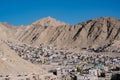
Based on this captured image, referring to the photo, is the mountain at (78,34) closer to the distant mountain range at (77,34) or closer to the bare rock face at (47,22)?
the distant mountain range at (77,34)

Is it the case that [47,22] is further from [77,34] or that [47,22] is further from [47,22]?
[77,34]

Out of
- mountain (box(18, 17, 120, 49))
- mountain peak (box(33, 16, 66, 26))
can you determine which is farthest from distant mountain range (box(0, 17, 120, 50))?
mountain peak (box(33, 16, 66, 26))

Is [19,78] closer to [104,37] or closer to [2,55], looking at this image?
[2,55]

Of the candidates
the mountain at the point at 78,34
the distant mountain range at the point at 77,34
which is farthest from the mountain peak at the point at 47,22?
the mountain at the point at 78,34

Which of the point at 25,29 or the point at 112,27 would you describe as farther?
the point at 25,29

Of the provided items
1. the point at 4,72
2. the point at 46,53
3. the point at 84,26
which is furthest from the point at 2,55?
the point at 84,26

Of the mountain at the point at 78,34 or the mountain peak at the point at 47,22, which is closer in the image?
the mountain at the point at 78,34

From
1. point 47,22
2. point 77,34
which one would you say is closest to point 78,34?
point 77,34
